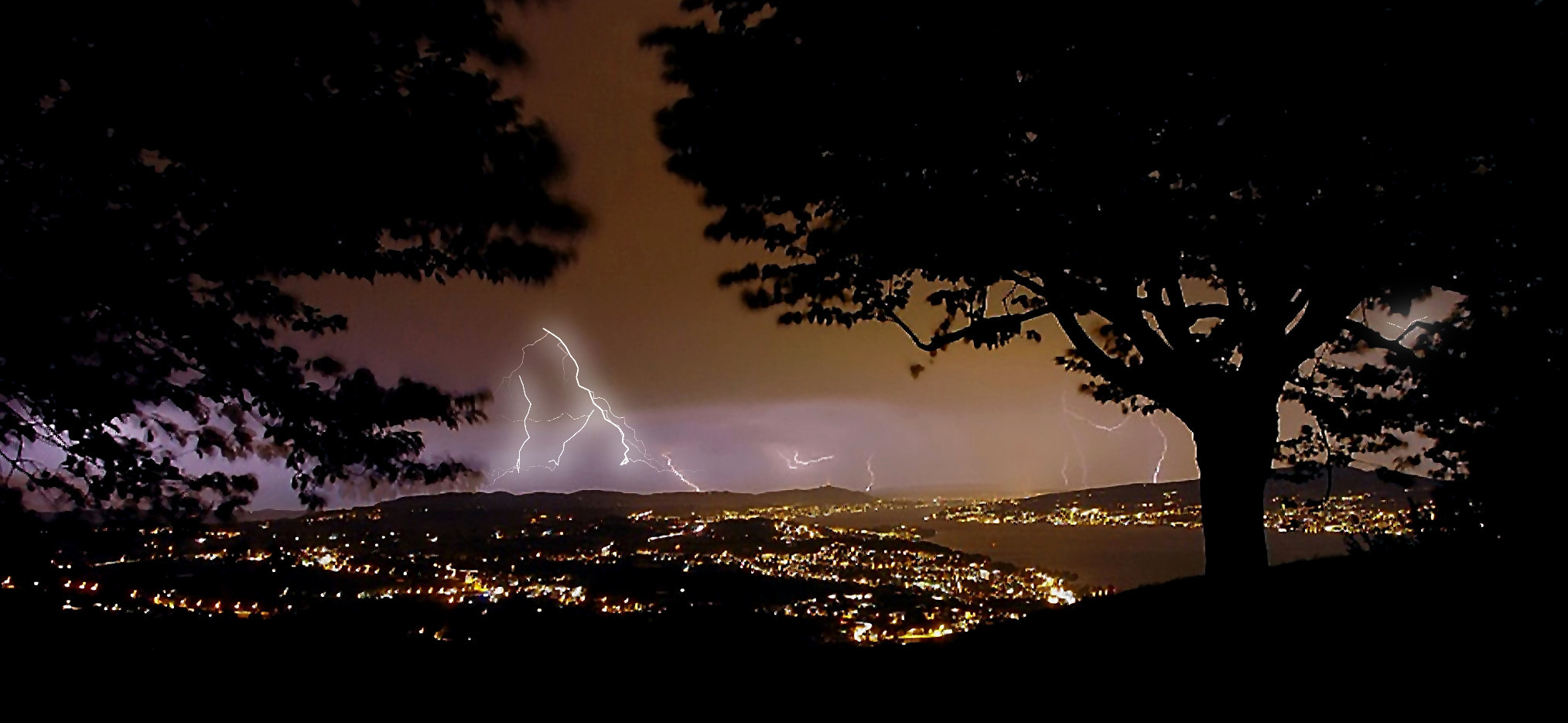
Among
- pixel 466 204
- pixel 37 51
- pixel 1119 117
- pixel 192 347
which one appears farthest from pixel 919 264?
pixel 37 51

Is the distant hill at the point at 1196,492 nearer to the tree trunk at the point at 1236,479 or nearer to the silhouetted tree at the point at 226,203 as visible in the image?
the tree trunk at the point at 1236,479

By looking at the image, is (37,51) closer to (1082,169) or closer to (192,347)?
(192,347)

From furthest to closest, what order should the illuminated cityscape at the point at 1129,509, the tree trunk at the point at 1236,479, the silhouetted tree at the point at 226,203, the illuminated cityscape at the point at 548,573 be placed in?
1. the illuminated cityscape at the point at 1129,509
2. the illuminated cityscape at the point at 548,573
3. the tree trunk at the point at 1236,479
4. the silhouetted tree at the point at 226,203

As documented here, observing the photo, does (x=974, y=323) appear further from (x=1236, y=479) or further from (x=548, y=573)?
(x=548, y=573)

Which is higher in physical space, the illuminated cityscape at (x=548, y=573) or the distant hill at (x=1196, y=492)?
the distant hill at (x=1196, y=492)

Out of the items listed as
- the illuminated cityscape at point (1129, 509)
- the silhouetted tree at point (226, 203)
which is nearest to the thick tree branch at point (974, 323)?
the silhouetted tree at point (226, 203)

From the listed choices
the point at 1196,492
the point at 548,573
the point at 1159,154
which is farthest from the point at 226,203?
the point at 1196,492
